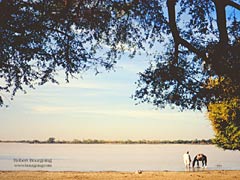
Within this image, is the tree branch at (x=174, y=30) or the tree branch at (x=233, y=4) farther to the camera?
the tree branch at (x=174, y=30)

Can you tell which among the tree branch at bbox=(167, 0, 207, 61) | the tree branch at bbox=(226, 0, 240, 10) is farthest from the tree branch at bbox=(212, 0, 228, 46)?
the tree branch at bbox=(167, 0, 207, 61)

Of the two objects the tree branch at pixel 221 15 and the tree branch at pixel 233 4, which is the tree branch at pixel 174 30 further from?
the tree branch at pixel 233 4

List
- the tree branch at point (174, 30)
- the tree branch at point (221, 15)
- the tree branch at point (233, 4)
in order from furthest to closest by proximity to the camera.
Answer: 1. the tree branch at point (174, 30)
2. the tree branch at point (221, 15)
3. the tree branch at point (233, 4)

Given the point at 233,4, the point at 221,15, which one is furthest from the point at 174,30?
the point at 233,4

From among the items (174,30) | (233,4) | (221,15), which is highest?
(233,4)

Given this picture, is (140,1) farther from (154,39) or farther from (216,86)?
(216,86)

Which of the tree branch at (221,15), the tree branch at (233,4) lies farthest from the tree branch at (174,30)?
the tree branch at (233,4)

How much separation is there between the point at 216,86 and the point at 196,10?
2.85 metres

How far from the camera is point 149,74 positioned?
50.2ft

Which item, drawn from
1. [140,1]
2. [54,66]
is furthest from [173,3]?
[54,66]

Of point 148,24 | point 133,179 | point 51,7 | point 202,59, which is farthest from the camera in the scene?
point 133,179

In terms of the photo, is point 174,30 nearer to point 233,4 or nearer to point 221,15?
point 221,15

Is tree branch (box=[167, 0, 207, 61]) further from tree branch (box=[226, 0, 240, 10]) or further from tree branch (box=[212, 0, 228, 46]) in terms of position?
tree branch (box=[226, 0, 240, 10])

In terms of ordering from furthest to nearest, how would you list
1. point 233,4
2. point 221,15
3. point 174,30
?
point 174,30 → point 221,15 → point 233,4
